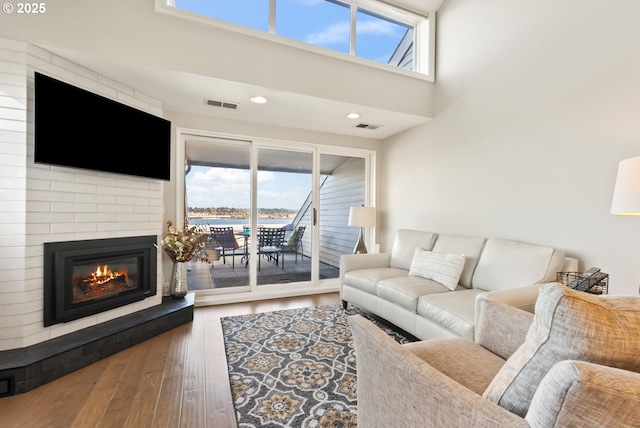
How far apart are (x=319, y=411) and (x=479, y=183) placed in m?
2.60

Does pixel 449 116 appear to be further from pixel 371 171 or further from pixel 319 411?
pixel 319 411

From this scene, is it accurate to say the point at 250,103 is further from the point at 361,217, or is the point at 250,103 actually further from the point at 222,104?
the point at 361,217

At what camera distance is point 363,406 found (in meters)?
1.23

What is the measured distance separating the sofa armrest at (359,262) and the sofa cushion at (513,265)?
1100mm

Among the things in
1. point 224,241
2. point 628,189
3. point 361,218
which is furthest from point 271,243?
point 628,189

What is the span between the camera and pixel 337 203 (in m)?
4.42

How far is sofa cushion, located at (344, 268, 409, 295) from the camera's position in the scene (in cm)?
289

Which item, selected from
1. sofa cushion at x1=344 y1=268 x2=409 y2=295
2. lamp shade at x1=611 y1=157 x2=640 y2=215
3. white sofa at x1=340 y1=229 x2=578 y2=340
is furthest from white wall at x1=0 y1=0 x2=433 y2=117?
lamp shade at x1=611 y1=157 x2=640 y2=215

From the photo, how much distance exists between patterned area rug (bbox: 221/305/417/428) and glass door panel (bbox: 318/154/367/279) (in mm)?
1272

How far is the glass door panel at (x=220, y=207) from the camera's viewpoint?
11.8 ft

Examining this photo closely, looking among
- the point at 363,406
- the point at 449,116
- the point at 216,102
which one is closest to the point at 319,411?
the point at 363,406

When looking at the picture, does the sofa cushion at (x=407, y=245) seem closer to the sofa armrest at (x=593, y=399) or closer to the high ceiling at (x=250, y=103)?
the high ceiling at (x=250, y=103)

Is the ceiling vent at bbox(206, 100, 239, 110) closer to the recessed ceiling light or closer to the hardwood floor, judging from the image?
the recessed ceiling light

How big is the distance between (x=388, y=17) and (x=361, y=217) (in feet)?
8.44
